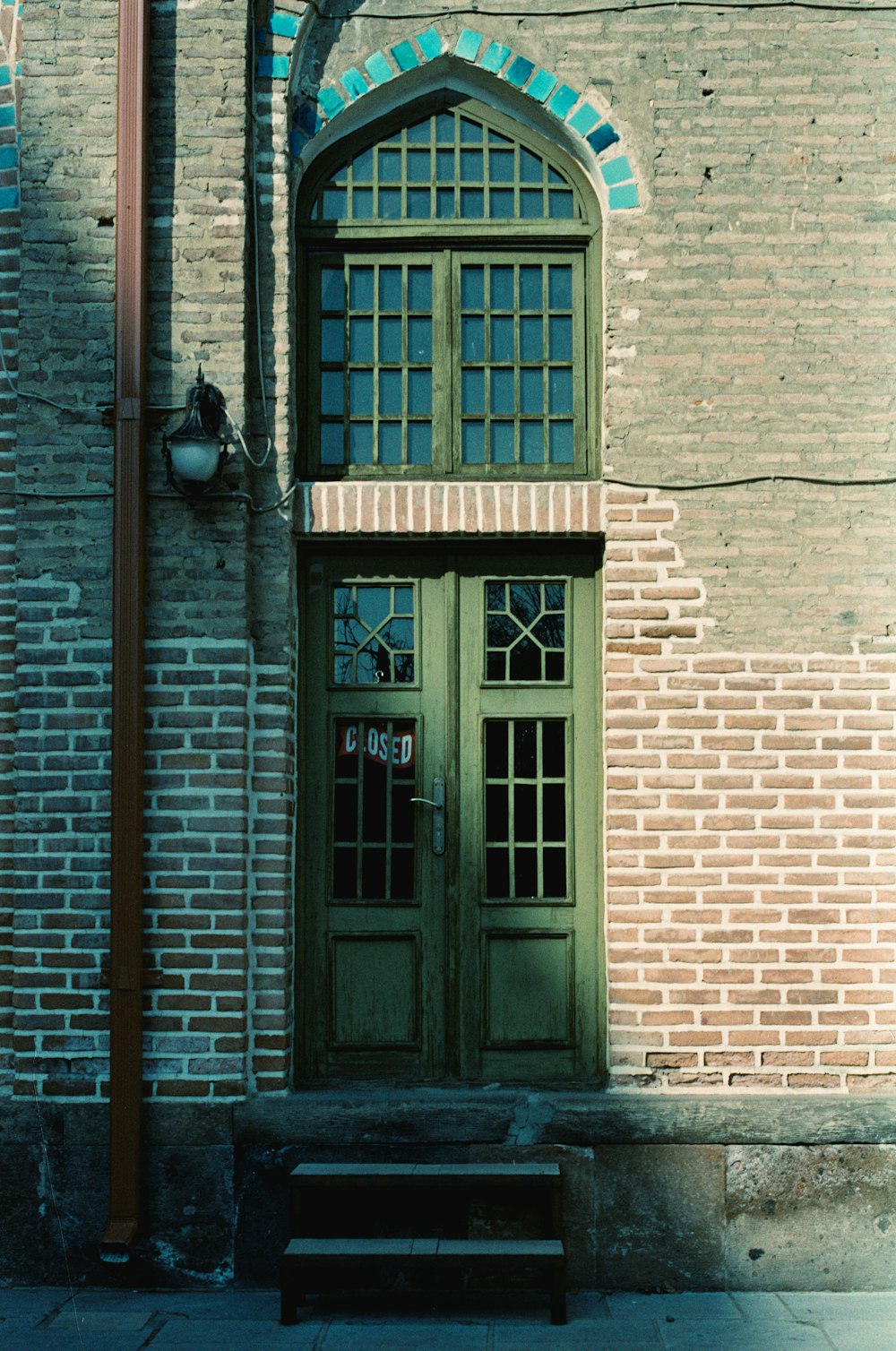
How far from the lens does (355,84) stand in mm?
5559

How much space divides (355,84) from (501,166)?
0.71 m

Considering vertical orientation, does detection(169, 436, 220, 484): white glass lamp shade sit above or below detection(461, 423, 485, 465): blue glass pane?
below

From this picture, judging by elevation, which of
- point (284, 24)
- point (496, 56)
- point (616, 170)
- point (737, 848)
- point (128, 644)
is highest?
point (284, 24)

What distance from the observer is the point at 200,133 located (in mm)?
5418

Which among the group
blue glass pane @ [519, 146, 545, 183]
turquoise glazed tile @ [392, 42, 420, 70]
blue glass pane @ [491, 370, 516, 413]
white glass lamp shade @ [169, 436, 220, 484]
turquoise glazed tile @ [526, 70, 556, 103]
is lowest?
white glass lamp shade @ [169, 436, 220, 484]

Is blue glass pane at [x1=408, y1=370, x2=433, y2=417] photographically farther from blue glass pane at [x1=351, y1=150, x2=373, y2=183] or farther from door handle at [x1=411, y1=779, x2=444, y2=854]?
door handle at [x1=411, y1=779, x2=444, y2=854]

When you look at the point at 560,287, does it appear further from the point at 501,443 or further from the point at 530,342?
the point at 501,443

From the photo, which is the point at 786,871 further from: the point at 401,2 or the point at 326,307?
the point at 401,2

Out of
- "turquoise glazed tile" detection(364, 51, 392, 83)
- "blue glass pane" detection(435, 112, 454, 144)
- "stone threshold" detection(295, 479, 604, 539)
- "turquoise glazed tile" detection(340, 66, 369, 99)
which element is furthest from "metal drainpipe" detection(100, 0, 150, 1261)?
"blue glass pane" detection(435, 112, 454, 144)

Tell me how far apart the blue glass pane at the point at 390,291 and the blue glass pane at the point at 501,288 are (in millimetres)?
403

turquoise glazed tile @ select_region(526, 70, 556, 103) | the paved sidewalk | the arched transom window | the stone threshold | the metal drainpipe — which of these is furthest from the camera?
the arched transom window

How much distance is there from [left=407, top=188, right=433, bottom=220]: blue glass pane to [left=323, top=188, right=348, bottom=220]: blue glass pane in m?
0.28

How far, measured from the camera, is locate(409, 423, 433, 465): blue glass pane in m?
5.66

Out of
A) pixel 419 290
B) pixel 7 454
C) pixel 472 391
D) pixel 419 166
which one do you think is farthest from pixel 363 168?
pixel 7 454
